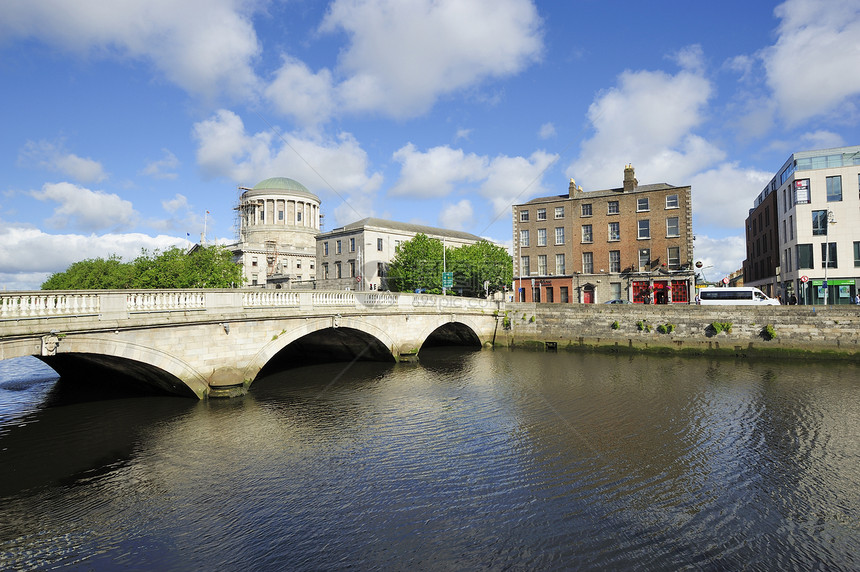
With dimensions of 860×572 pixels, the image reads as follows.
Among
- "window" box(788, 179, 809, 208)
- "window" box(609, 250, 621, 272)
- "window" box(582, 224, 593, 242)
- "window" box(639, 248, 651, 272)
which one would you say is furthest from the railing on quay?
"window" box(788, 179, 809, 208)

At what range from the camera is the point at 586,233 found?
168 ft

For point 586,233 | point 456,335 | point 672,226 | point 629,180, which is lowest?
point 456,335

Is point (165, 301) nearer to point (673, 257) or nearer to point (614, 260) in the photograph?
point (614, 260)

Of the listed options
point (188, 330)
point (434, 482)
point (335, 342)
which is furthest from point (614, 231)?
point (434, 482)

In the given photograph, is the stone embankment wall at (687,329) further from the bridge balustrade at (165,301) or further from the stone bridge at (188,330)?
the bridge balustrade at (165,301)

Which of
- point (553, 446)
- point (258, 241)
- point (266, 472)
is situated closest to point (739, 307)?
point (553, 446)

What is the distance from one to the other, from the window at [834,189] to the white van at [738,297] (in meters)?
13.3

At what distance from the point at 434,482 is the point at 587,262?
4340 centimetres

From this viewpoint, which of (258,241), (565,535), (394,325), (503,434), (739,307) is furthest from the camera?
(258,241)

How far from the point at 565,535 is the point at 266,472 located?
8112 millimetres

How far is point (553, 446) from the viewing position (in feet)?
49.0

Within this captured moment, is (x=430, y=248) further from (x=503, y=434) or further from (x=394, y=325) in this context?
(x=503, y=434)

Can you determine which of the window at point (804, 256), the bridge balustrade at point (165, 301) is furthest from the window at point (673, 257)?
the bridge balustrade at point (165, 301)

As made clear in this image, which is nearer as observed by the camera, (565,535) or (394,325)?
(565,535)
